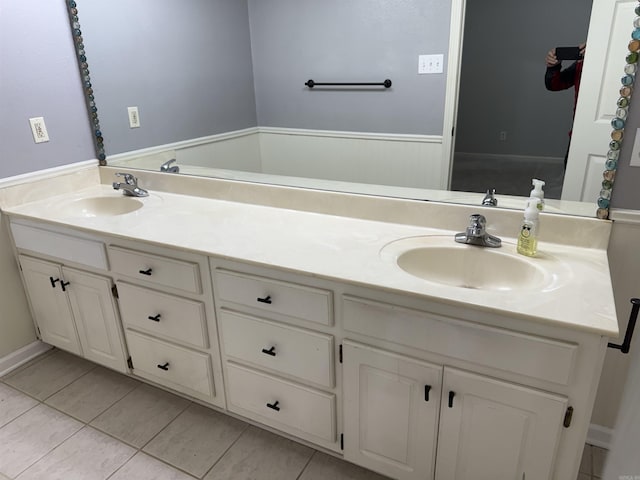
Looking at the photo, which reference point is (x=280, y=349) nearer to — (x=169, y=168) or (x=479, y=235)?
(x=479, y=235)

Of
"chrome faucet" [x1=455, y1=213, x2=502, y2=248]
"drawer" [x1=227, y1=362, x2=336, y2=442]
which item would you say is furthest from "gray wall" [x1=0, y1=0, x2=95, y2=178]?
"chrome faucet" [x1=455, y1=213, x2=502, y2=248]

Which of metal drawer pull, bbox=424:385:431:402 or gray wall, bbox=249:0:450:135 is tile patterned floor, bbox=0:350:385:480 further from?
gray wall, bbox=249:0:450:135

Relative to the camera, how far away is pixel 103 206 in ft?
7.16

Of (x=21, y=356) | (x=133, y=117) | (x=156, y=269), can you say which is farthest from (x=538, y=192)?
(x=21, y=356)

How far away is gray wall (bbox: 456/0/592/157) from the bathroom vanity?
0.83ft

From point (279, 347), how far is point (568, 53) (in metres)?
1.24

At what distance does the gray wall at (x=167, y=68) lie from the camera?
1926mm

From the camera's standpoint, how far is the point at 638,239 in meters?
1.33

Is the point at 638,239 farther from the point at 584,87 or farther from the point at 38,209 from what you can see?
the point at 38,209

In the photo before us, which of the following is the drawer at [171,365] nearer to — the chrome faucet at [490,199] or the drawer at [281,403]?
the drawer at [281,403]

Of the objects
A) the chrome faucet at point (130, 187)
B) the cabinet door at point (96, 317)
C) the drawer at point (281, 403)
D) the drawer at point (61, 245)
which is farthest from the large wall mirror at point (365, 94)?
the drawer at point (281, 403)

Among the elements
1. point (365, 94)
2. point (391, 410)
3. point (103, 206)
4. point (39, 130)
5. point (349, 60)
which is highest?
point (349, 60)

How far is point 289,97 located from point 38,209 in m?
1.22

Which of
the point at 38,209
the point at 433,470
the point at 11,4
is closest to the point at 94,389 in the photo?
the point at 38,209
